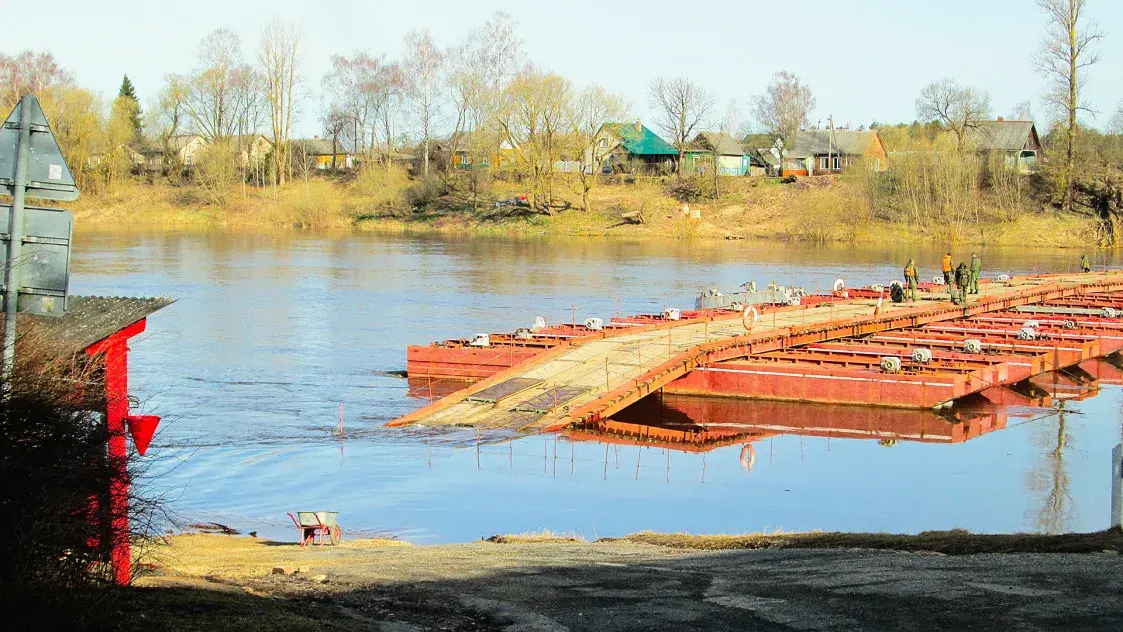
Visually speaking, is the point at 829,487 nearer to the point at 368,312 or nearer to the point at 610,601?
the point at 610,601

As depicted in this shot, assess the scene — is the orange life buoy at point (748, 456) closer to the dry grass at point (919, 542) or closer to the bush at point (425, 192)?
the dry grass at point (919, 542)

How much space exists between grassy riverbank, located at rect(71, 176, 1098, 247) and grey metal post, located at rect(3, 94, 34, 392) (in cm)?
9048

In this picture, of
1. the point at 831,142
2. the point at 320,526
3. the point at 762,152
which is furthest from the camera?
the point at 762,152

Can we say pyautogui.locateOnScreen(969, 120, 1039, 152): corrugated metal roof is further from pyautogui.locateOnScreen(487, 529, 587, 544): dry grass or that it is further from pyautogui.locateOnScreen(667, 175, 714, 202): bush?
pyautogui.locateOnScreen(487, 529, 587, 544): dry grass

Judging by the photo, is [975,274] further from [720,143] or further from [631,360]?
Answer: [720,143]

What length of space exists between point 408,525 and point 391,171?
95278 mm

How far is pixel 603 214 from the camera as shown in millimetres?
102125

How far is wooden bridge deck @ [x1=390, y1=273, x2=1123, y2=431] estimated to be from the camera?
27500mm

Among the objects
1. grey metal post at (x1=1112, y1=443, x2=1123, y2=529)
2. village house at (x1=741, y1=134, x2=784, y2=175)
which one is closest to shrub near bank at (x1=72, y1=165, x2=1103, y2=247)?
village house at (x1=741, y1=134, x2=784, y2=175)

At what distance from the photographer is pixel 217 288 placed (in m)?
57.8

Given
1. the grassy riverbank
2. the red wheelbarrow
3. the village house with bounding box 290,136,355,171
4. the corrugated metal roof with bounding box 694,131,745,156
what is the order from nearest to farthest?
the red wheelbarrow < the grassy riverbank < the corrugated metal roof with bounding box 694,131,745,156 < the village house with bounding box 290,136,355,171

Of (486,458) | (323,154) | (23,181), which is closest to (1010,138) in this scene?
(323,154)

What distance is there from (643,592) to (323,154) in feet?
422

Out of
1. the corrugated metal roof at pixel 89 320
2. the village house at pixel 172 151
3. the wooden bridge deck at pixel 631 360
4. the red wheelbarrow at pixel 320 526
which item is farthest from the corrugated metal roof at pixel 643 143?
the corrugated metal roof at pixel 89 320
